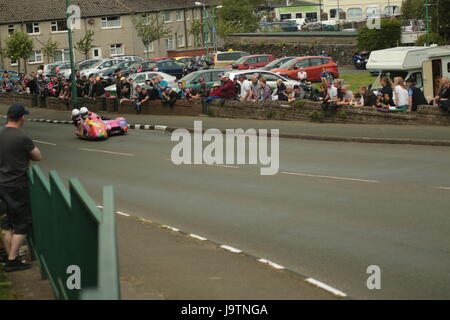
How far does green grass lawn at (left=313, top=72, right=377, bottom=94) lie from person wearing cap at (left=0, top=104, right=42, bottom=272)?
37331mm

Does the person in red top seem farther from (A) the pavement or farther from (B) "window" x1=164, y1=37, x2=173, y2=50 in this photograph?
(B) "window" x1=164, y1=37, x2=173, y2=50

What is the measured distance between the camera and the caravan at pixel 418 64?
1215 inches

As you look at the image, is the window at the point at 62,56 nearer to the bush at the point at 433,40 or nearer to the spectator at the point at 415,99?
the bush at the point at 433,40

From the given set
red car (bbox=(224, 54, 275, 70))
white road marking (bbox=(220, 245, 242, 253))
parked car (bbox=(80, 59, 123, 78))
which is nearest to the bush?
red car (bbox=(224, 54, 275, 70))

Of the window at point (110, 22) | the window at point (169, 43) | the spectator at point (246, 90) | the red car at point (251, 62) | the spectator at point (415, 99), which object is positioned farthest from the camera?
the window at point (169, 43)

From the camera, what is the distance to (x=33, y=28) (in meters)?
87.6

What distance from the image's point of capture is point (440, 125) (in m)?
26.9

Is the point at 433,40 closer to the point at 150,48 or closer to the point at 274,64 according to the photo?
the point at 274,64

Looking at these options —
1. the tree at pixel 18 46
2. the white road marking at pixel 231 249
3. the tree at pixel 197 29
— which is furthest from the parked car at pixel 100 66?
the white road marking at pixel 231 249

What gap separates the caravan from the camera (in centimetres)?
3086

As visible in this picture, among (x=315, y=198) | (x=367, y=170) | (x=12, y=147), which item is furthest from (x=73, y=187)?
(x=367, y=170)

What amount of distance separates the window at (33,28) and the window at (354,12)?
144 feet

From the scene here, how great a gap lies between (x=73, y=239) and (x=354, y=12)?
11241 centimetres
